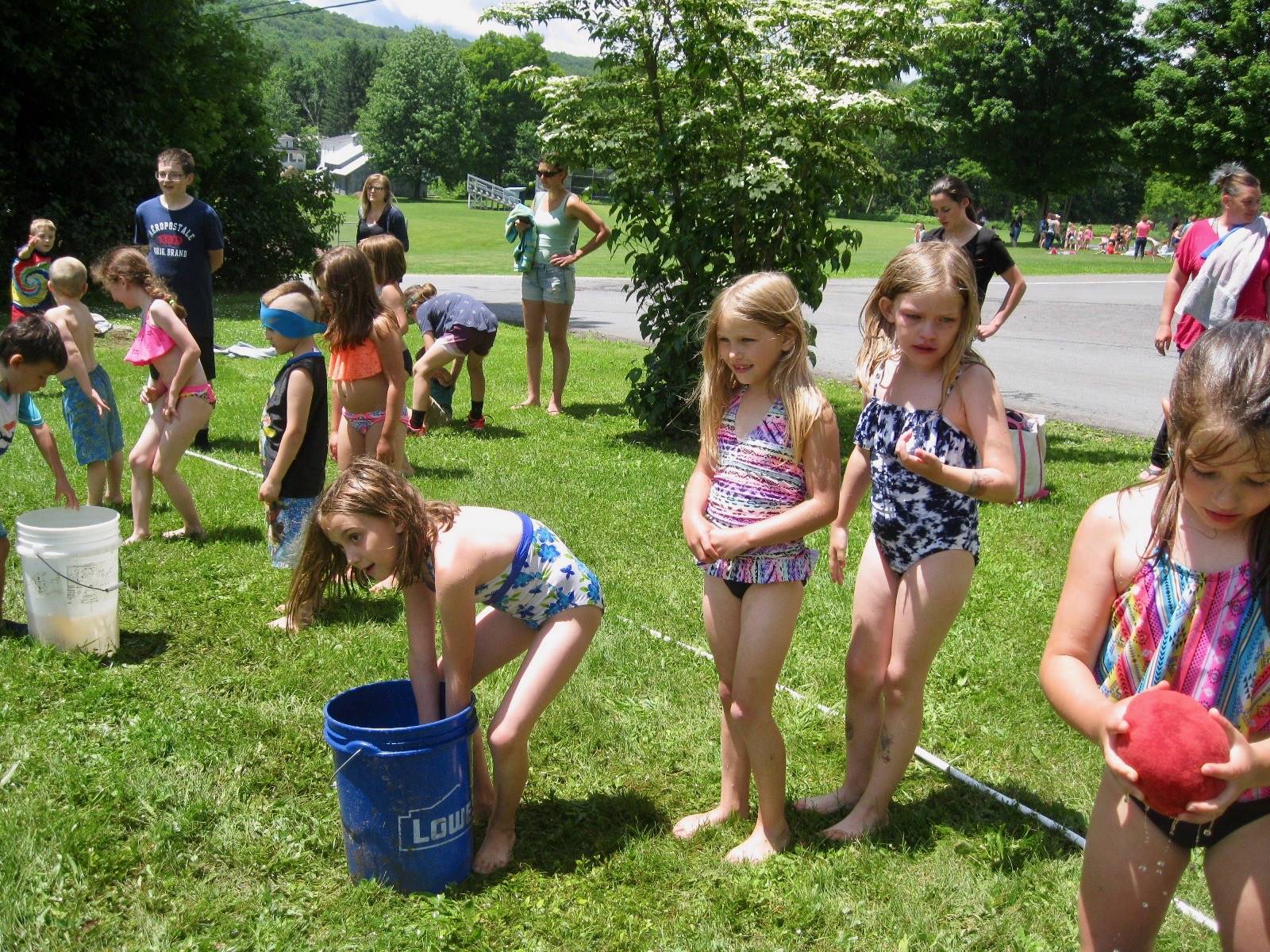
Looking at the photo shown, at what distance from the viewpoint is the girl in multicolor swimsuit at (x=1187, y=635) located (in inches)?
75.1

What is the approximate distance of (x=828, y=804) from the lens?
368cm

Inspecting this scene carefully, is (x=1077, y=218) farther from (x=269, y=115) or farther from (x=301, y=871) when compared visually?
(x=301, y=871)

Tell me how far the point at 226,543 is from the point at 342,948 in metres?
3.71

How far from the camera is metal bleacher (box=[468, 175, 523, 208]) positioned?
72.2 metres

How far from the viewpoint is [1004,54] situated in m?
52.8

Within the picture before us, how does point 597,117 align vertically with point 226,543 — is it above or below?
above

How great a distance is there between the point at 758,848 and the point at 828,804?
411 mm

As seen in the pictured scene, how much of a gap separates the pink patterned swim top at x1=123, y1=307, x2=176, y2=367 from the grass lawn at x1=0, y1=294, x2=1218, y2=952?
1108mm

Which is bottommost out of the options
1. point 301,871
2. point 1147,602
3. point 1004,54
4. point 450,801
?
point 301,871

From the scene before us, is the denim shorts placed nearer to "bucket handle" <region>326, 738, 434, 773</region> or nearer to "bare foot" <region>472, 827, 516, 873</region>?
"bare foot" <region>472, 827, 516, 873</region>

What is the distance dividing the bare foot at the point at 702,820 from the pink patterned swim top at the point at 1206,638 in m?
1.75

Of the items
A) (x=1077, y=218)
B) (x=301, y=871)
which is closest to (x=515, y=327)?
(x=301, y=871)

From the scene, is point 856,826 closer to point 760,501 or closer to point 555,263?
point 760,501

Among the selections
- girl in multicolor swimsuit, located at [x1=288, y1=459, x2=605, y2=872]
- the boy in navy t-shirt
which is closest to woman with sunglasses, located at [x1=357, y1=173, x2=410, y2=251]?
the boy in navy t-shirt
